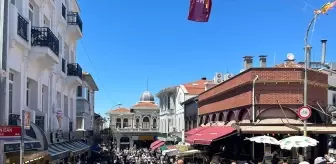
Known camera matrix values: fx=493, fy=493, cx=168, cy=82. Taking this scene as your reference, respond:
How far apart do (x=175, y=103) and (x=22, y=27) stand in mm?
39618

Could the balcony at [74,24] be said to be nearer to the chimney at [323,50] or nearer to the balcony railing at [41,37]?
the balcony railing at [41,37]

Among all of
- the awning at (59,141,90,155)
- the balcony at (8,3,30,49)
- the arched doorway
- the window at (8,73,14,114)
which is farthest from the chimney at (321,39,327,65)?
the arched doorway

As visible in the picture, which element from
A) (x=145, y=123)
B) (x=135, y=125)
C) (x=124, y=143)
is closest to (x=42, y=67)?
(x=145, y=123)

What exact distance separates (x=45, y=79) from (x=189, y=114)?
24715 mm

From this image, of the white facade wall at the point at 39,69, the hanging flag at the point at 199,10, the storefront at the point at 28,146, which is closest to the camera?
the storefront at the point at 28,146

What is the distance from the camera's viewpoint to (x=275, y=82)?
69.8 ft

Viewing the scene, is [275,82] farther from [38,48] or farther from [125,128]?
[125,128]

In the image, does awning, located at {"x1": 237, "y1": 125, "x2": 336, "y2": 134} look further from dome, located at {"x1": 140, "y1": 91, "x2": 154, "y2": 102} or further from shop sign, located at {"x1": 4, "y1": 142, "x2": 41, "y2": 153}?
dome, located at {"x1": 140, "y1": 91, "x2": 154, "y2": 102}

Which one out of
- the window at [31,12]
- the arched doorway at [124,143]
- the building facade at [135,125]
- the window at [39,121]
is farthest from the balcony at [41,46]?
the arched doorway at [124,143]

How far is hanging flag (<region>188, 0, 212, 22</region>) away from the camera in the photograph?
1393 centimetres

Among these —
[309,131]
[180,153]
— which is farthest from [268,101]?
[180,153]

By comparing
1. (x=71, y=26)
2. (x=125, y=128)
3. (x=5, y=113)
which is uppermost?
(x=71, y=26)

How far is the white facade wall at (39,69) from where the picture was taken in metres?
15.0

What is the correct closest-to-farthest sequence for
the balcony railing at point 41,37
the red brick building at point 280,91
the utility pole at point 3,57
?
the utility pole at point 3,57, the balcony railing at point 41,37, the red brick building at point 280,91
